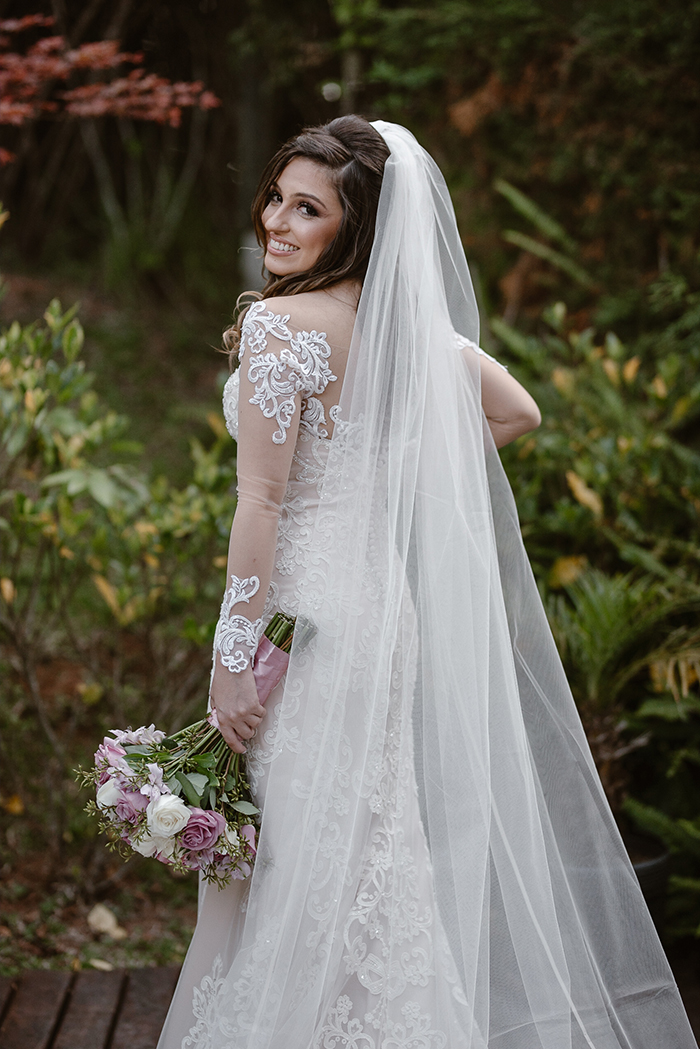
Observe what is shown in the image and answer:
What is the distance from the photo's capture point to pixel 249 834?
193 cm

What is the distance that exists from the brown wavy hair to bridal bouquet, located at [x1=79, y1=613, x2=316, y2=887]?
748mm

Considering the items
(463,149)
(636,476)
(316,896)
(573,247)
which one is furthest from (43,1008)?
(463,149)

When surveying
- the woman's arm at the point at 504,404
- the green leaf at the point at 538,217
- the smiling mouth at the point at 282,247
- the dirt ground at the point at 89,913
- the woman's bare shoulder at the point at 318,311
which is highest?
the green leaf at the point at 538,217

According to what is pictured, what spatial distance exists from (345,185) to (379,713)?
3.73ft

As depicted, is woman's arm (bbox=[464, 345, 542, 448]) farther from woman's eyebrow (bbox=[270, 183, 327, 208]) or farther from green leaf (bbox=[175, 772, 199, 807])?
green leaf (bbox=[175, 772, 199, 807])

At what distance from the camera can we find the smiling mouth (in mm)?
2059

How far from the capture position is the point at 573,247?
4.96 m

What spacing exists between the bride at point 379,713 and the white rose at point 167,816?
0.69 ft

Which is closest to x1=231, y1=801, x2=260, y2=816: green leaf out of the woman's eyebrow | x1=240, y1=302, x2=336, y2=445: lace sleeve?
x1=240, y1=302, x2=336, y2=445: lace sleeve

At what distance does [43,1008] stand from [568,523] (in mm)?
2389

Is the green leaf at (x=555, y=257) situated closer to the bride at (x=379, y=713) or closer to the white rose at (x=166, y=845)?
the bride at (x=379, y=713)

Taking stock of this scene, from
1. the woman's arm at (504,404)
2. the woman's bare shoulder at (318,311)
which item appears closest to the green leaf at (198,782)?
the woman's bare shoulder at (318,311)

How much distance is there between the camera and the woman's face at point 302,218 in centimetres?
203

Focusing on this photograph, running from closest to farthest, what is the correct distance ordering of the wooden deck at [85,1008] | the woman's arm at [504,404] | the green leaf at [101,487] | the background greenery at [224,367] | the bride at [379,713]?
the bride at [379,713], the woman's arm at [504,404], the wooden deck at [85,1008], the green leaf at [101,487], the background greenery at [224,367]
